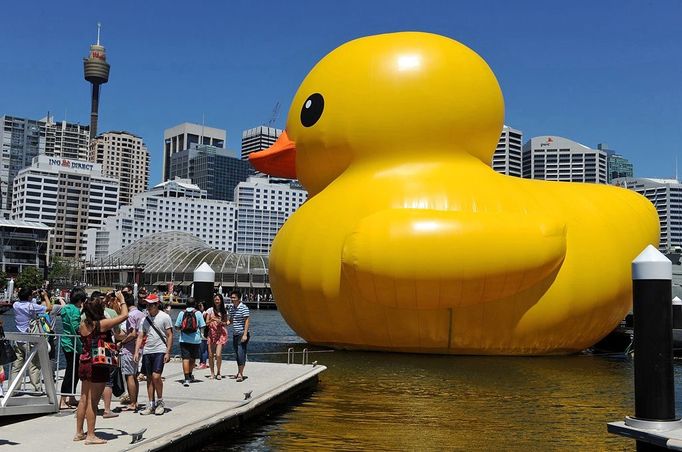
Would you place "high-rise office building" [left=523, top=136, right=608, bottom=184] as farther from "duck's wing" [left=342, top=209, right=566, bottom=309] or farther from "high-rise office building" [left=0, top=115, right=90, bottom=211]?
"duck's wing" [left=342, top=209, right=566, bottom=309]

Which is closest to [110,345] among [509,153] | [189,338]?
[189,338]

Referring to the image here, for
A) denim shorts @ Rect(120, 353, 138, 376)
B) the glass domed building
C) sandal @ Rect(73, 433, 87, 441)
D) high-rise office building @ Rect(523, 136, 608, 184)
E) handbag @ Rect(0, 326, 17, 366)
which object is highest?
high-rise office building @ Rect(523, 136, 608, 184)

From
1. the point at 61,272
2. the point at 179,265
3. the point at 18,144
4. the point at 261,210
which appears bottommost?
the point at 61,272

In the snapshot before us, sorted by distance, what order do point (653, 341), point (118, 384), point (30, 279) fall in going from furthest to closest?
1. point (30, 279)
2. point (118, 384)
3. point (653, 341)

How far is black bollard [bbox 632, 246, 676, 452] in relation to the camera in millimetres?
7906

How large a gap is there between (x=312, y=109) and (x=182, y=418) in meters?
12.1

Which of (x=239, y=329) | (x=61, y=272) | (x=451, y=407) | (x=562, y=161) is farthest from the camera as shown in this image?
(x=562, y=161)

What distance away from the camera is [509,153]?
578 ft

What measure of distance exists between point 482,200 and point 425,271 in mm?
2540

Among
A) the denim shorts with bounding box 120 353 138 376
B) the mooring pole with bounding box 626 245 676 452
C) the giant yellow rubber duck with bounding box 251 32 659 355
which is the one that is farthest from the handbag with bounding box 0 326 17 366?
the giant yellow rubber duck with bounding box 251 32 659 355

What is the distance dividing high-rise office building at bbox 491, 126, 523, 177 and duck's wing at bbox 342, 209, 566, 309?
6250 inches

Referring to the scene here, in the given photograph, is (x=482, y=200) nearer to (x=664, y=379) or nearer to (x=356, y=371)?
(x=356, y=371)

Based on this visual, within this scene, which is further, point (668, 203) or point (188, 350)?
point (668, 203)

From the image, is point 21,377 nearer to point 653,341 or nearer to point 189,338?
point 189,338
